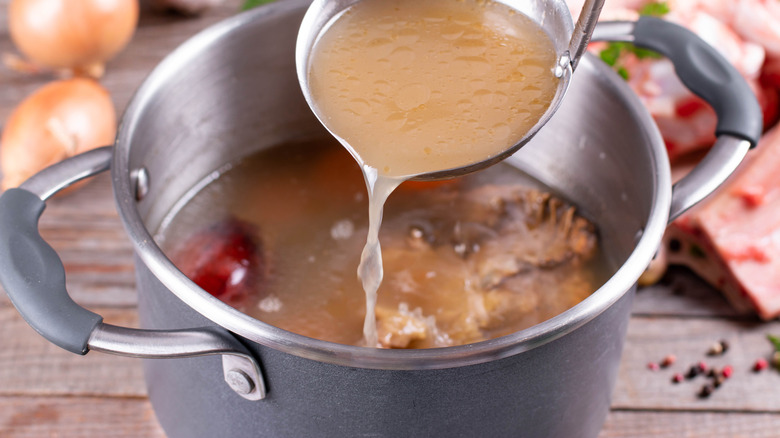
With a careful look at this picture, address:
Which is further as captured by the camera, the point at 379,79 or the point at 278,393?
the point at 379,79

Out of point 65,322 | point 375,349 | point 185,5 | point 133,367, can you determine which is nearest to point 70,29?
point 185,5

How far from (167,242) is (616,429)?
0.74 metres

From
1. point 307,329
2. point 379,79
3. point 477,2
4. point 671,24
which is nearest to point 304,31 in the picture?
point 379,79

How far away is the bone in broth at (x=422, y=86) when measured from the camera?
903 mm

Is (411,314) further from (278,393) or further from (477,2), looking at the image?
(477,2)

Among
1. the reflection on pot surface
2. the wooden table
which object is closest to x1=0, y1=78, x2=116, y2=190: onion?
the wooden table

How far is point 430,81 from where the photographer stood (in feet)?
3.15

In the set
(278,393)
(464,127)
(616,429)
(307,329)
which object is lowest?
(616,429)

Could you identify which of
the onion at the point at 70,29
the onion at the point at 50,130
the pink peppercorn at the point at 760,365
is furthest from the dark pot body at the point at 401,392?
the onion at the point at 70,29

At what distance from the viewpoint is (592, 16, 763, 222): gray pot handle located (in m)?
0.95

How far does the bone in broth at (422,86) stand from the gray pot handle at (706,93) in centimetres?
19

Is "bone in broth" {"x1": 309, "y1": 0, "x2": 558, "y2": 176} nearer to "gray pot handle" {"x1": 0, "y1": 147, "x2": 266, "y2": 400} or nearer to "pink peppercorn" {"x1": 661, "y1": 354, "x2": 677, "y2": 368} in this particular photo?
"gray pot handle" {"x1": 0, "y1": 147, "x2": 266, "y2": 400}

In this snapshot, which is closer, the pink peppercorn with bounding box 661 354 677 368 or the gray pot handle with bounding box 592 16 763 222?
the gray pot handle with bounding box 592 16 763 222

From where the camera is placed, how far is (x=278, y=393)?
82 centimetres
